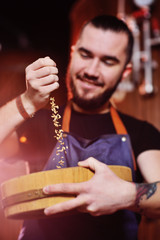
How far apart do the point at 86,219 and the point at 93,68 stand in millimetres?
629

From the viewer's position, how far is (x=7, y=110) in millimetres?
900

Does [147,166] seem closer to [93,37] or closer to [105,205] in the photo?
[105,205]

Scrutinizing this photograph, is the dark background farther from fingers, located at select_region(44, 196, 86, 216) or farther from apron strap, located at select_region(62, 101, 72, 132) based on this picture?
fingers, located at select_region(44, 196, 86, 216)

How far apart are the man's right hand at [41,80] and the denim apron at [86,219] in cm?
30

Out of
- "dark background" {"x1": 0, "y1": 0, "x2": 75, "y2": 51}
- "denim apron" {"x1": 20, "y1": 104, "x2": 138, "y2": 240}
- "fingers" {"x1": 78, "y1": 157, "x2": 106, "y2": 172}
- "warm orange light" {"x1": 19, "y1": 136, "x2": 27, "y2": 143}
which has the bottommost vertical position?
"denim apron" {"x1": 20, "y1": 104, "x2": 138, "y2": 240}

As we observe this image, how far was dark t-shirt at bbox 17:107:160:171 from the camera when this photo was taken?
3.54 ft

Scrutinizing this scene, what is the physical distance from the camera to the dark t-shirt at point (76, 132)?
42.5 inches

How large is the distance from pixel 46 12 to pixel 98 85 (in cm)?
192

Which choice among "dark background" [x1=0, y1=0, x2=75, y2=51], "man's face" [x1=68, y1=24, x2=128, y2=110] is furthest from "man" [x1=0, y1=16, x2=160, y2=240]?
"dark background" [x1=0, y1=0, x2=75, y2=51]

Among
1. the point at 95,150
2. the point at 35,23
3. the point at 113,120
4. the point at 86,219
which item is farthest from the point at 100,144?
the point at 35,23

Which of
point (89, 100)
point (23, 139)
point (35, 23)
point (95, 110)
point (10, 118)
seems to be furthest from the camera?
point (35, 23)

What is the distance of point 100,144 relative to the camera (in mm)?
1163

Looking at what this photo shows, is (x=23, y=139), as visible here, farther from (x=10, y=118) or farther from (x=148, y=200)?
(x=148, y=200)

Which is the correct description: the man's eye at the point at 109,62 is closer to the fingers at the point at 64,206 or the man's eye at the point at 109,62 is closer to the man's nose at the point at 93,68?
the man's nose at the point at 93,68
